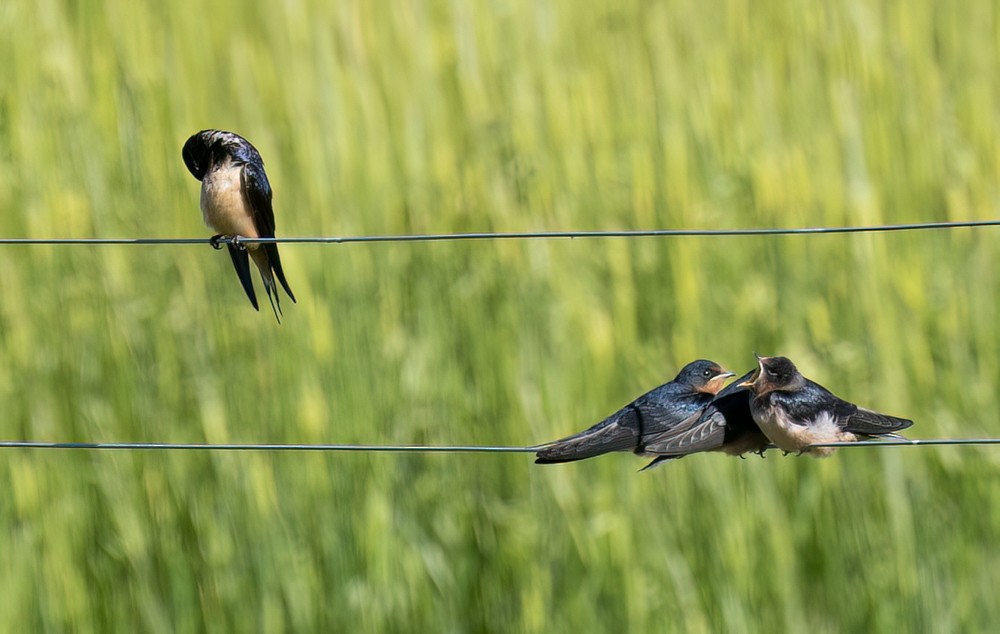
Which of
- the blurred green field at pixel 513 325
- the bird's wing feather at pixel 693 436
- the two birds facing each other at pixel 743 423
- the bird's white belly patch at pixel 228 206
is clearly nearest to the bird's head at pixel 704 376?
the two birds facing each other at pixel 743 423

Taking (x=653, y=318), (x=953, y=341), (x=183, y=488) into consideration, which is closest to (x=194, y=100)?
(x=183, y=488)

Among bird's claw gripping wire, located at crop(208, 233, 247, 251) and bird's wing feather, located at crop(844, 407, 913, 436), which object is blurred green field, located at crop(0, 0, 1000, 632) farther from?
bird's wing feather, located at crop(844, 407, 913, 436)

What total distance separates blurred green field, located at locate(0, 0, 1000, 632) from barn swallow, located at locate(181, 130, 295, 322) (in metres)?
0.12

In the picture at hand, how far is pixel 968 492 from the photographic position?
11.3 ft

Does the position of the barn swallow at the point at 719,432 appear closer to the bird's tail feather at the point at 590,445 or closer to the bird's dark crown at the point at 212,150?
the bird's tail feather at the point at 590,445

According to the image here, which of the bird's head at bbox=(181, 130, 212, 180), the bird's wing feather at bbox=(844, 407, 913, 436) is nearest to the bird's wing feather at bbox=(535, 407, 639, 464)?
the bird's wing feather at bbox=(844, 407, 913, 436)

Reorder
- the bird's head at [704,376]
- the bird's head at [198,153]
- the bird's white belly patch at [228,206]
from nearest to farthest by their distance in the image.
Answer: the bird's head at [704,376]
the bird's white belly patch at [228,206]
the bird's head at [198,153]

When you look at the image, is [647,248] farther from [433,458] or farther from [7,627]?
[7,627]

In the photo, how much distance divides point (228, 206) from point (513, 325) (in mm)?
721

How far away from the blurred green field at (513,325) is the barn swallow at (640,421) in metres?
0.49

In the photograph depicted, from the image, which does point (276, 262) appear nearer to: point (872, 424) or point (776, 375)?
point (776, 375)

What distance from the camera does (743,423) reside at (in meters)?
2.76

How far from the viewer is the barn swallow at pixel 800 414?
2.67 metres

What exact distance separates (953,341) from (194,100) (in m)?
2.00
